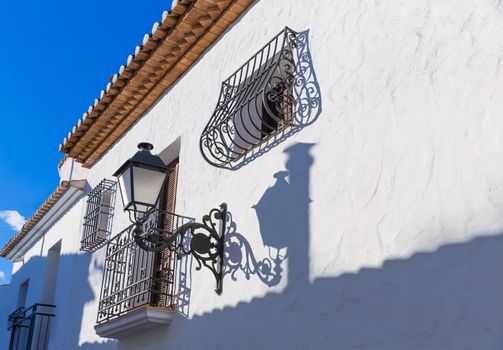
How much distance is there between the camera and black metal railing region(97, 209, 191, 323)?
598 cm

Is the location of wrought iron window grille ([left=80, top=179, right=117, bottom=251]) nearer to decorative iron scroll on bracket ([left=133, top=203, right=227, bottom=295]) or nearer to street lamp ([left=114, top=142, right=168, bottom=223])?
decorative iron scroll on bracket ([left=133, top=203, right=227, bottom=295])

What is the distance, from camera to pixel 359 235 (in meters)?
3.95

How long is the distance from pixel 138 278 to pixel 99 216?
1.91m

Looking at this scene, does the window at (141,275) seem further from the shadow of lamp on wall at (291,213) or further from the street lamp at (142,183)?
the shadow of lamp on wall at (291,213)

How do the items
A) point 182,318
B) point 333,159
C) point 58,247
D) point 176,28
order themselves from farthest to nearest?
point 58,247, point 176,28, point 182,318, point 333,159

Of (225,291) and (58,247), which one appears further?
(58,247)

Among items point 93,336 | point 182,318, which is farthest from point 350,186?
point 93,336

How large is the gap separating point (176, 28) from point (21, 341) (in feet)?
19.6

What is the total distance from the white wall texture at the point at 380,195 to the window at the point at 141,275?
1.30 ft

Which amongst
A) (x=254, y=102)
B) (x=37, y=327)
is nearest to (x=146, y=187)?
(x=254, y=102)

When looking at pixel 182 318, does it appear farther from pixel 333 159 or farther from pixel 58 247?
pixel 58 247

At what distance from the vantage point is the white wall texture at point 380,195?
128 inches

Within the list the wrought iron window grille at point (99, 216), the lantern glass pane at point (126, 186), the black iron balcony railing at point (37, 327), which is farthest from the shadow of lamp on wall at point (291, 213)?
the black iron balcony railing at point (37, 327)

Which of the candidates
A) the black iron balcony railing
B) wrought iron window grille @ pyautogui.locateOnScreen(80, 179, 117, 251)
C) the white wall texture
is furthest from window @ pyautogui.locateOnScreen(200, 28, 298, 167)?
the black iron balcony railing
